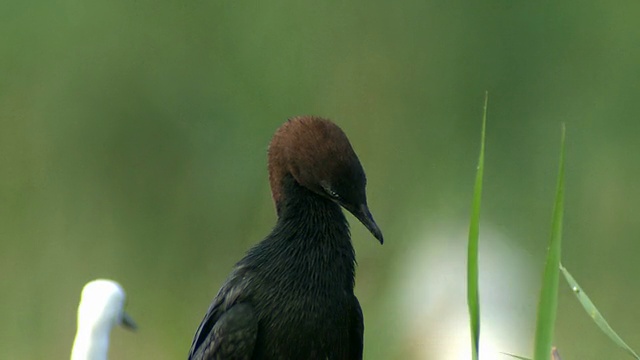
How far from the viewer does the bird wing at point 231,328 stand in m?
1.96

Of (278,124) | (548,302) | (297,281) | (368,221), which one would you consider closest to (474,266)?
(548,302)

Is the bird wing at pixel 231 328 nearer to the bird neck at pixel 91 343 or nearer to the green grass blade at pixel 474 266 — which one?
the bird neck at pixel 91 343

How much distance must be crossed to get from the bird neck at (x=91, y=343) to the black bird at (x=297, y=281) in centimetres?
16

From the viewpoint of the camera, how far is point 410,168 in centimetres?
367

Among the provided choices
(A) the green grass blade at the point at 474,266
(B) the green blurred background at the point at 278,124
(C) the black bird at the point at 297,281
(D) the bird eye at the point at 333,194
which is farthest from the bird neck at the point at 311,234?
(B) the green blurred background at the point at 278,124

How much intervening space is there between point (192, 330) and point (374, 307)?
507mm

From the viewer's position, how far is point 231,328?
6.46ft

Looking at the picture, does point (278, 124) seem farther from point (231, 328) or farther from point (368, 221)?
point (368, 221)

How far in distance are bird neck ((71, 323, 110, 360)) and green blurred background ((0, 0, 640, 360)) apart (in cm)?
155

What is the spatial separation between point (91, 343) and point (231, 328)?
21 cm

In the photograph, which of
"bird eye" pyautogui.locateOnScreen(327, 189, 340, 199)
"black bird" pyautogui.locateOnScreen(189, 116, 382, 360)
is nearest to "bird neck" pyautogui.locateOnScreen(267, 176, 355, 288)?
"black bird" pyautogui.locateOnScreen(189, 116, 382, 360)

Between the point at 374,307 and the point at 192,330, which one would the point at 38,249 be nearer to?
the point at 192,330

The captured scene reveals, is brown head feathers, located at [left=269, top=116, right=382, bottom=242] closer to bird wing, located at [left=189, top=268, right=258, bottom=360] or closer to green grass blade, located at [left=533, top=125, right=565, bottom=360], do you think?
bird wing, located at [left=189, top=268, right=258, bottom=360]

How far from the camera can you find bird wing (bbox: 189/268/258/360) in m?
1.96
